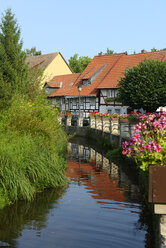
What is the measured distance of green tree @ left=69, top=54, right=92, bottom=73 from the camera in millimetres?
79963

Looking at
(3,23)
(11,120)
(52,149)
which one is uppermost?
(3,23)

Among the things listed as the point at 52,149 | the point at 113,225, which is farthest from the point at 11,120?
the point at 113,225

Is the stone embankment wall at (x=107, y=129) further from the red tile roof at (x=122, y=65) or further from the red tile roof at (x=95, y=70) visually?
the red tile roof at (x=95, y=70)

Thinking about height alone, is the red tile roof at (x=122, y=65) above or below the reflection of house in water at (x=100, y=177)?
above

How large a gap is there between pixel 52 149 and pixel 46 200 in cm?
292

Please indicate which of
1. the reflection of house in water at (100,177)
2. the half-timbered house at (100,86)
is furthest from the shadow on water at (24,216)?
the half-timbered house at (100,86)

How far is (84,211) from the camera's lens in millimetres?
9508

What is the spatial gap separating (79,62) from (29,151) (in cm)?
7110

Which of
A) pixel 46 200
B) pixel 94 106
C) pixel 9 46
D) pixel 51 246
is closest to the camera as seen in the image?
pixel 51 246

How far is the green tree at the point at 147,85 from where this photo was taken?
35938mm

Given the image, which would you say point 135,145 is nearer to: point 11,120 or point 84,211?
point 84,211

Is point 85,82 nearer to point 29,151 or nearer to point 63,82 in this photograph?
point 63,82

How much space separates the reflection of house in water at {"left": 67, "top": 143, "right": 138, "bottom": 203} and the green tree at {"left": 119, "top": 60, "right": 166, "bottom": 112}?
1679 cm

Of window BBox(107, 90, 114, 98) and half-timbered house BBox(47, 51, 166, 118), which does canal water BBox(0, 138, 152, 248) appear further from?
window BBox(107, 90, 114, 98)
